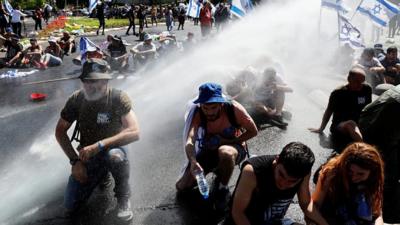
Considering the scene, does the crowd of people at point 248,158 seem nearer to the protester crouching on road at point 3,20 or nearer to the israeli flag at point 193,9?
the israeli flag at point 193,9

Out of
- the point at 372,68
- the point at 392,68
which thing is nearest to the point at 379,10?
the point at 392,68

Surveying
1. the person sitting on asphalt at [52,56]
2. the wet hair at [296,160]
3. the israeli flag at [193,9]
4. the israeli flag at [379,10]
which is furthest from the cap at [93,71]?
the israeli flag at [193,9]

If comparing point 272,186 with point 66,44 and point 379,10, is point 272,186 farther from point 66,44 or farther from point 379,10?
point 66,44

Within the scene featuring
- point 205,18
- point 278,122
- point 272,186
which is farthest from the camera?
point 205,18

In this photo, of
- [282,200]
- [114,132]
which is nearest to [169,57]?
[114,132]

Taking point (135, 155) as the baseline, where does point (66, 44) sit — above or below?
above

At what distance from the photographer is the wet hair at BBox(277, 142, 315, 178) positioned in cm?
273

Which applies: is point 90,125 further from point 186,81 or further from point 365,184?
point 186,81

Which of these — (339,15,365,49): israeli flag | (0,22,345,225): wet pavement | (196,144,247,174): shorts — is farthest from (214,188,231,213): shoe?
(339,15,365,49): israeli flag

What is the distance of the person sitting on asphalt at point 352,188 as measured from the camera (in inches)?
121

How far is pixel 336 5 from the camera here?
1109cm

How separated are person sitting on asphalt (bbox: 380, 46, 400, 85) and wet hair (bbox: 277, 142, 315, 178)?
7797mm

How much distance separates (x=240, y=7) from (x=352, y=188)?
11957 millimetres

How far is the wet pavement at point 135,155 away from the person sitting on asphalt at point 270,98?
293 mm
